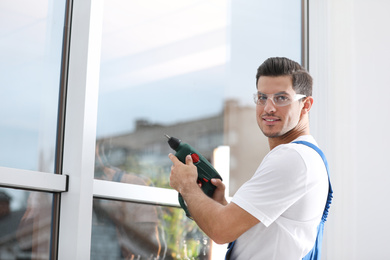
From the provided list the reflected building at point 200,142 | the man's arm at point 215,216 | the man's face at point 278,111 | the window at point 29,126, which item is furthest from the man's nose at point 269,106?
the window at point 29,126

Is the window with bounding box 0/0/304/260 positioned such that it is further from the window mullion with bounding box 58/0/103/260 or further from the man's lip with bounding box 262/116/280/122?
the man's lip with bounding box 262/116/280/122

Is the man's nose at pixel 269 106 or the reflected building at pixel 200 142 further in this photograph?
the reflected building at pixel 200 142

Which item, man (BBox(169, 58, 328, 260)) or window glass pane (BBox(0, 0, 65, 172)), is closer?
man (BBox(169, 58, 328, 260))

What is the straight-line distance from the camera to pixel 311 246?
5.22 ft

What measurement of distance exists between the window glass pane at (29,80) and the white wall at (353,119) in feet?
4.77

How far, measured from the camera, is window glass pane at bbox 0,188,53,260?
1.64m

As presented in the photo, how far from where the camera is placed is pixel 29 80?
1.75 m

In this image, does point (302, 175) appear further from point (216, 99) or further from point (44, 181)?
point (216, 99)

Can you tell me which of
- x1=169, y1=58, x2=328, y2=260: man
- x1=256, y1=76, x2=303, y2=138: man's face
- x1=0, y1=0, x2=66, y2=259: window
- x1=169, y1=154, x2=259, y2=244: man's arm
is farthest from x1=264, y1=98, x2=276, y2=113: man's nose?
x1=0, y1=0, x2=66, y2=259: window

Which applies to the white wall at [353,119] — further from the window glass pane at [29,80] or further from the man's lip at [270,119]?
the window glass pane at [29,80]

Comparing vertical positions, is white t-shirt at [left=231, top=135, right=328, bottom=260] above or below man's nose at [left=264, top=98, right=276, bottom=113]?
below

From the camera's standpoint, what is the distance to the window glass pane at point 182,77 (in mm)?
1987

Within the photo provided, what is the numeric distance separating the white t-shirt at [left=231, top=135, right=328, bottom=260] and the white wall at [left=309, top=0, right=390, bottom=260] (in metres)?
1.13

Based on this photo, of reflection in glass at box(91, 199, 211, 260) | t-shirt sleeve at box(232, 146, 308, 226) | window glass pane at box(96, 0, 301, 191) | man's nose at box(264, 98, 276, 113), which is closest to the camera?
t-shirt sleeve at box(232, 146, 308, 226)
